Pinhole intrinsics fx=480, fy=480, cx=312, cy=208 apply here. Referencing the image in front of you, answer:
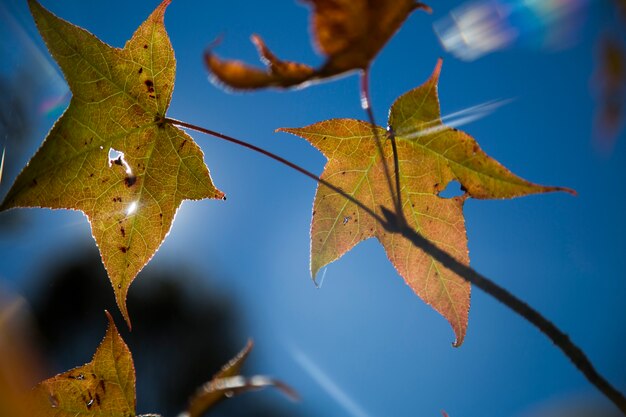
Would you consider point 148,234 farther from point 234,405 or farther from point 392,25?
point 234,405

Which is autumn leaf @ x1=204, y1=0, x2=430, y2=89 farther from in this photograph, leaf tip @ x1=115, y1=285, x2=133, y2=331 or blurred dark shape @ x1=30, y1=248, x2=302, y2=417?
blurred dark shape @ x1=30, y1=248, x2=302, y2=417

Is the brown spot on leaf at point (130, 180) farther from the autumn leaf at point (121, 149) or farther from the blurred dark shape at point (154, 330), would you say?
the blurred dark shape at point (154, 330)

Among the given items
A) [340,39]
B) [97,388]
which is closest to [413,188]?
[340,39]

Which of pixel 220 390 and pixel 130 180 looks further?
pixel 130 180

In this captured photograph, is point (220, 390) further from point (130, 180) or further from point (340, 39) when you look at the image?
point (130, 180)

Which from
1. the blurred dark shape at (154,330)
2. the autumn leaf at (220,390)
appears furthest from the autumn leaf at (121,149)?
the blurred dark shape at (154,330)
